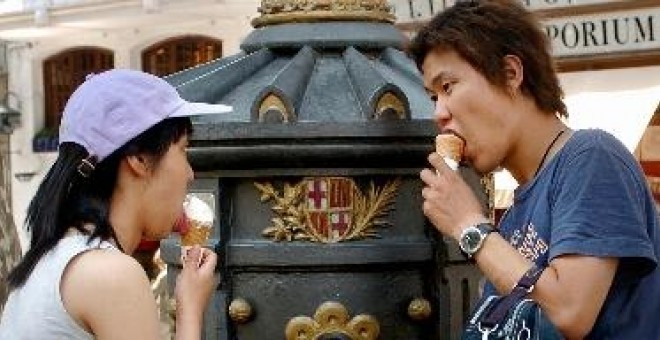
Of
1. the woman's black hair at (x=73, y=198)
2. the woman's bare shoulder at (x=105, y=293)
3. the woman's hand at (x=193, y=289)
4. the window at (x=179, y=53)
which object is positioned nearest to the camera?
the woman's bare shoulder at (x=105, y=293)

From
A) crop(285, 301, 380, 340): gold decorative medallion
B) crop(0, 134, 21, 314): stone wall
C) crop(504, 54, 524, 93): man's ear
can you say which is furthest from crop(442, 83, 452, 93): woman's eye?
crop(0, 134, 21, 314): stone wall

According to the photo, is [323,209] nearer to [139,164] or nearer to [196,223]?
[196,223]

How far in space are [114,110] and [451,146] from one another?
707mm

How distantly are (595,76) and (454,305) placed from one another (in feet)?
25.2

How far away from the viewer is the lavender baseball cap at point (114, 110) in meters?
2.43

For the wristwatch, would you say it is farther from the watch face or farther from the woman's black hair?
the woman's black hair

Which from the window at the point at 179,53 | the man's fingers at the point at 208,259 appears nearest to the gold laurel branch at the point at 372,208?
the man's fingers at the point at 208,259

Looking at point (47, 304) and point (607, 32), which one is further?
point (607, 32)

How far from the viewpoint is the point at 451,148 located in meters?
2.65

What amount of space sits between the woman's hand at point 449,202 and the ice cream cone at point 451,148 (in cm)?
2

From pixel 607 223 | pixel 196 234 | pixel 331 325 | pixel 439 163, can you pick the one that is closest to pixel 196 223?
pixel 196 234

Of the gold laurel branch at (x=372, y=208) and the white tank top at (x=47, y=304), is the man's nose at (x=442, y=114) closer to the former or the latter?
the gold laurel branch at (x=372, y=208)

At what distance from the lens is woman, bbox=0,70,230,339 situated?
230 centimetres

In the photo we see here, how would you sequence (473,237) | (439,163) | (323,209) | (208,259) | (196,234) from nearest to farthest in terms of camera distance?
(473,237)
(439,163)
(208,259)
(196,234)
(323,209)
